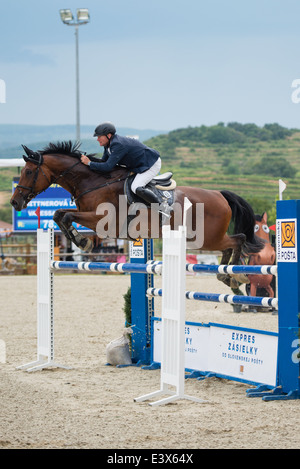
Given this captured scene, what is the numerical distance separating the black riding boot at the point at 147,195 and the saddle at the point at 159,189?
67 millimetres

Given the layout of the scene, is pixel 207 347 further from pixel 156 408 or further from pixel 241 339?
pixel 156 408

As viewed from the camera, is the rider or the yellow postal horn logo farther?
the rider

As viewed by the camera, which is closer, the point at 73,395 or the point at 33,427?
the point at 33,427

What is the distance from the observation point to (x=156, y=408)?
3982 millimetres

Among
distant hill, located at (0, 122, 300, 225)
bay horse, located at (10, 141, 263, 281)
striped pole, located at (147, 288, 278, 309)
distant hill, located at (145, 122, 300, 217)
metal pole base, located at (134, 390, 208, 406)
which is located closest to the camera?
metal pole base, located at (134, 390, 208, 406)

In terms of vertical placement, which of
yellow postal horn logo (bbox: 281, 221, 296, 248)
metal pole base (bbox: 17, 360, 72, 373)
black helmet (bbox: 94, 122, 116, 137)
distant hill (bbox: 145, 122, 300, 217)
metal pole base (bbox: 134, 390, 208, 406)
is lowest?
metal pole base (bbox: 17, 360, 72, 373)

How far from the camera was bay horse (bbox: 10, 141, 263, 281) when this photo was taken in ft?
18.8

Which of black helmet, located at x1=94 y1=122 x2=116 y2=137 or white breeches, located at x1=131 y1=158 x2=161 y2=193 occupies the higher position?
black helmet, located at x1=94 y1=122 x2=116 y2=137

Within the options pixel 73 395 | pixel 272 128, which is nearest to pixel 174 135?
pixel 272 128

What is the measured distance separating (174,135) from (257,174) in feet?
70.3

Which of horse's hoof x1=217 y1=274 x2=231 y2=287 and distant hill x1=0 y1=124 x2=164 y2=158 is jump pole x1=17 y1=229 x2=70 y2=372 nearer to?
horse's hoof x1=217 y1=274 x2=231 y2=287

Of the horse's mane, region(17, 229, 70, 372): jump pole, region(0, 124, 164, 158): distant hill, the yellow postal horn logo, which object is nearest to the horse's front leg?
region(17, 229, 70, 372): jump pole

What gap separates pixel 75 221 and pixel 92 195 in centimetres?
30

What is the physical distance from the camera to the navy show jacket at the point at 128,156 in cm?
554
